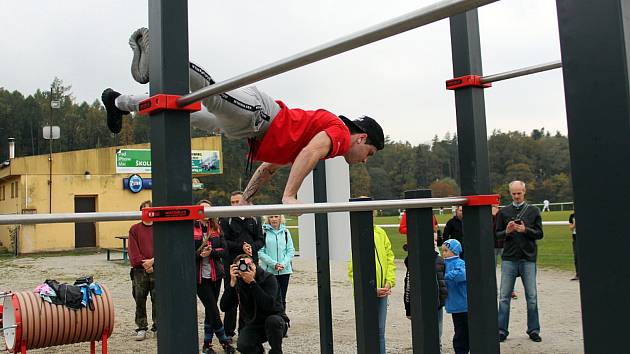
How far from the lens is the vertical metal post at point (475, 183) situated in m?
2.69

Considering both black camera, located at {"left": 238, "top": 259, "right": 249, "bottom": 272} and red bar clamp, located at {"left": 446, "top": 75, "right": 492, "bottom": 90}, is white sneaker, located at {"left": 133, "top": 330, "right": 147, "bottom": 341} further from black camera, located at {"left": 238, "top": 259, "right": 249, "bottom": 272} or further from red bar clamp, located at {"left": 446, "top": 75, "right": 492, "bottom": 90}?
red bar clamp, located at {"left": 446, "top": 75, "right": 492, "bottom": 90}

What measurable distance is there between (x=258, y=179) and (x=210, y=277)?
329cm

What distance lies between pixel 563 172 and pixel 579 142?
60.7m

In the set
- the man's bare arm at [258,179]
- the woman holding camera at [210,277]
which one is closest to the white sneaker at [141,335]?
the woman holding camera at [210,277]

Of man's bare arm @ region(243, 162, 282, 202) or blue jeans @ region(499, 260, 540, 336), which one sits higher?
man's bare arm @ region(243, 162, 282, 202)

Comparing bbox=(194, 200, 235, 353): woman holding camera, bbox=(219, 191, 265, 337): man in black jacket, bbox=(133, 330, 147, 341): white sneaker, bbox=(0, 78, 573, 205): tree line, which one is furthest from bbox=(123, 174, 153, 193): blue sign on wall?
bbox=(0, 78, 573, 205): tree line

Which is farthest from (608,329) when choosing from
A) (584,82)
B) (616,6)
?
(616,6)

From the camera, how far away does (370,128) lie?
9.73 feet

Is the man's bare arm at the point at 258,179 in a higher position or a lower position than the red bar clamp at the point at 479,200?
higher

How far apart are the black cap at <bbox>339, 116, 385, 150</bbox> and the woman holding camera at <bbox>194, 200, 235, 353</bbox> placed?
343 centimetres

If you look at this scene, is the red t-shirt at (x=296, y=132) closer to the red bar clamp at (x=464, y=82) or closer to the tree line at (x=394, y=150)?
the red bar clamp at (x=464, y=82)

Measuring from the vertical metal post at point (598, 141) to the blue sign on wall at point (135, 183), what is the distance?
2275 centimetres

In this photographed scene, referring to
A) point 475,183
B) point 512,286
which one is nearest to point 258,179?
point 475,183

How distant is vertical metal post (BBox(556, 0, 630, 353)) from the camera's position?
130 centimetres
